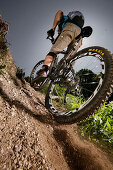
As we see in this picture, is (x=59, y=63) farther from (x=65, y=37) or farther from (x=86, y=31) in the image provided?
(x=86, y=31)

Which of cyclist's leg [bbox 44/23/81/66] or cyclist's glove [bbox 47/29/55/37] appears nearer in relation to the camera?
cyclist's leg [bbox 44/23/81/66]

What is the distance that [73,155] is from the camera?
124cm

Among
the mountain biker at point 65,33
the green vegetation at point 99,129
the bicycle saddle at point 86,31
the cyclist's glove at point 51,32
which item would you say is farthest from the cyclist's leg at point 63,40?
the green vegetation at point 99,129

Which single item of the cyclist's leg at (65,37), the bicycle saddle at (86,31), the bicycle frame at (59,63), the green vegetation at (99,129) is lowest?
the green vegetation at (99,129)

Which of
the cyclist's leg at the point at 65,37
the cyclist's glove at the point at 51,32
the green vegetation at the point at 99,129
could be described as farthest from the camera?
the cyclist's glove at the point at 51,32

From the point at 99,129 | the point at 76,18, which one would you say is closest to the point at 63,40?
the point at 76,18

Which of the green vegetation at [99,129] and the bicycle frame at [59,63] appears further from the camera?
the bicycle frame at [59,63]

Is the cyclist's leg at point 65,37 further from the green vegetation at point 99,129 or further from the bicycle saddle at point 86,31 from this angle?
the green vegetation at point 99,129

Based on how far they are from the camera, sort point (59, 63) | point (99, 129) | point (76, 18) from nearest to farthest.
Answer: point (99, 129) → point (76, 18) → point (59, 63)

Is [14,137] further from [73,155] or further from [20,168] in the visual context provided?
[73,155]

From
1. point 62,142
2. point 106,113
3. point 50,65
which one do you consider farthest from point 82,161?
point 50,65

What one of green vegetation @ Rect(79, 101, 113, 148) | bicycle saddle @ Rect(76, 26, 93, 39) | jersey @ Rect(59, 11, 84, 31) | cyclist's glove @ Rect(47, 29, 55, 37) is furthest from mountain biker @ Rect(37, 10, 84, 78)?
green vegetation @ Rect(79, 101, 113, 148)

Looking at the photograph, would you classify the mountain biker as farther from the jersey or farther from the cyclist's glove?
the cyclist's glove

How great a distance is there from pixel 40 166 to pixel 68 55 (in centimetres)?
216
